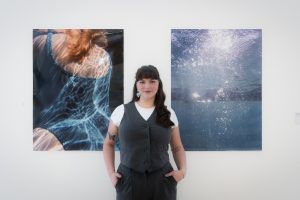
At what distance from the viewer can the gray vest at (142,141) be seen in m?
1.72

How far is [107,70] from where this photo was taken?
2139 millimetres

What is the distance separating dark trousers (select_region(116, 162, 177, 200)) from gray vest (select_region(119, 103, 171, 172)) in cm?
4

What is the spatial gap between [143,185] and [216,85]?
98 cm

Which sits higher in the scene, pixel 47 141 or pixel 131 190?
pixel 47 141

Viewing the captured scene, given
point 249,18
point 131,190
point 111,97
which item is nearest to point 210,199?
point 131,190

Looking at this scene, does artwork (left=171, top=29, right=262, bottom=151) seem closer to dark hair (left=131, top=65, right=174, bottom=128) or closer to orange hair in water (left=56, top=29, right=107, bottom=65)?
dark hair (left=131, top=65, right=174, bottom=128)

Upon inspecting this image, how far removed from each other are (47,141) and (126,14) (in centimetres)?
119

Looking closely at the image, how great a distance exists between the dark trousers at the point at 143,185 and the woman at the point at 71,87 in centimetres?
50

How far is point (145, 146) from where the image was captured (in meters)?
1.73

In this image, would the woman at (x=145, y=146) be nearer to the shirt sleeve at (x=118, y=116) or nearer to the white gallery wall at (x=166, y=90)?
the shirt sleeve at (x=118, y=116)

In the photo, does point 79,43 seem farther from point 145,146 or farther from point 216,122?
point 216,122

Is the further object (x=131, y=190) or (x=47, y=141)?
(x=47, y=141)
